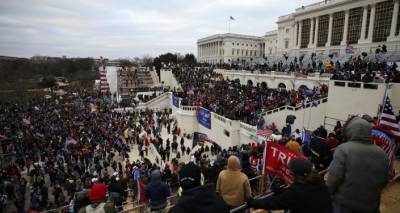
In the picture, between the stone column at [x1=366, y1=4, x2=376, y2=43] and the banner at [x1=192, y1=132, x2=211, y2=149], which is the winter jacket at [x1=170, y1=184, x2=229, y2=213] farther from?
the stone column at [x1=366, y1=4, x2=376, y2=43]

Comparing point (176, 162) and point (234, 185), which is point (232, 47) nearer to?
point (176, 162)

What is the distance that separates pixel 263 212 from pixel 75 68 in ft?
333

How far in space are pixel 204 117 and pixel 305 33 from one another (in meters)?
39.3

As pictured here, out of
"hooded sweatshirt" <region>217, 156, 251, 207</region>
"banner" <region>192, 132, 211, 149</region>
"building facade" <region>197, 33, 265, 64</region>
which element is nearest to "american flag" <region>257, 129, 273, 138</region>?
"banner" <region>192, 132, 211, 149</region>

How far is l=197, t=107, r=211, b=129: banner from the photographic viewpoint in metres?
25.1

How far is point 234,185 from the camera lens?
373 cm

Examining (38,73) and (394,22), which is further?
(38,73)

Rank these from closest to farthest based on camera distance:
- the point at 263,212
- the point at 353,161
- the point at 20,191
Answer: the point at 353,161 → the point at 263,212 → the point at 20,191

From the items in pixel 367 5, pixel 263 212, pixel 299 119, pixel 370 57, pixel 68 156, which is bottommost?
pixel 68 156

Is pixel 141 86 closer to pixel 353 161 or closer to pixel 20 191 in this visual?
pixel 20 191

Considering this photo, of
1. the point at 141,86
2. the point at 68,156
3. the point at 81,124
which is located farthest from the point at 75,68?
the point at 68,156

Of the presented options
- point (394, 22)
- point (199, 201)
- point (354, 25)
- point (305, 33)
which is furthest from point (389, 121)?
point (305, 33)

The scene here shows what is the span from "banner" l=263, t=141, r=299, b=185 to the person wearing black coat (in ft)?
7.99

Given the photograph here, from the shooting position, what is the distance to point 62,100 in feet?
136
